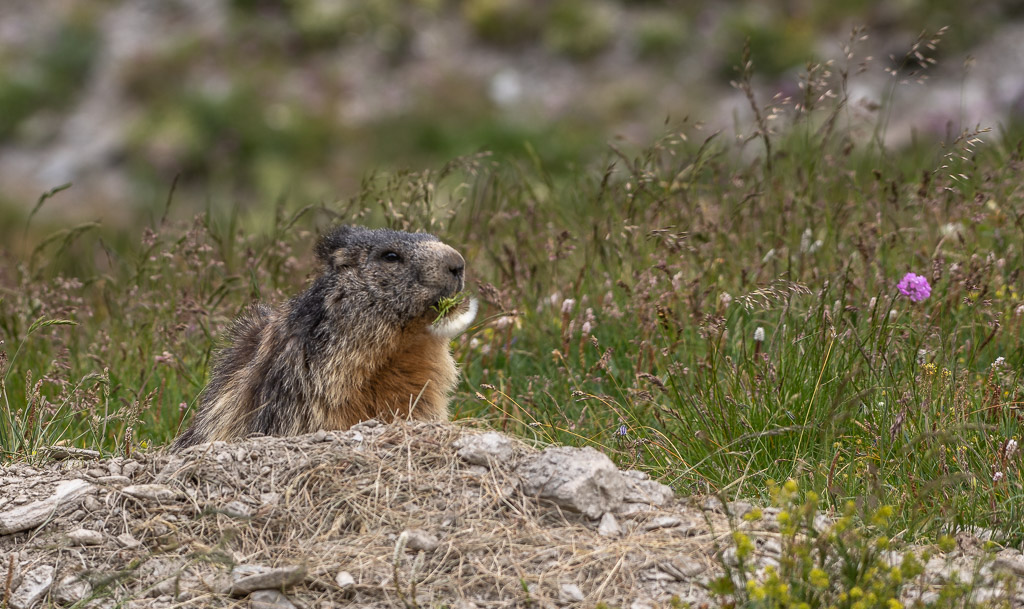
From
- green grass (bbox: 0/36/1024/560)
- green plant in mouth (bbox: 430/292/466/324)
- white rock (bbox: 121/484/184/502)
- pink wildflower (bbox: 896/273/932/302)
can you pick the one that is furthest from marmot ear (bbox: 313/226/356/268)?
pink wildflower (bbox: 896/273/932/302)

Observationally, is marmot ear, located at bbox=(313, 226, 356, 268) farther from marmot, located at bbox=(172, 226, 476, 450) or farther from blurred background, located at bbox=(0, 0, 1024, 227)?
blurred background, located at bbox=(0, 0, 1024, 227)

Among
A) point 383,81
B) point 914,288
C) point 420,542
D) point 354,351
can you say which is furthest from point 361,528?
point 383,81

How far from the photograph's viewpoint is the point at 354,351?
16.3ft

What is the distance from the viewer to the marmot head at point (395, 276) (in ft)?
16.7

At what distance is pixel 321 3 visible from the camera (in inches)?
821

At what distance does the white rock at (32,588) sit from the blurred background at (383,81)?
42.7ft

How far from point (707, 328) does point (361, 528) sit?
6.89ft

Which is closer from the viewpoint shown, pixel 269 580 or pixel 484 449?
pixel 269 580

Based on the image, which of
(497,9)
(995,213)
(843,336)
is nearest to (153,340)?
(843,336)

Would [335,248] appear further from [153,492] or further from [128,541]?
[128,541]

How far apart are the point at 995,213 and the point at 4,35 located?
2237 centimetres

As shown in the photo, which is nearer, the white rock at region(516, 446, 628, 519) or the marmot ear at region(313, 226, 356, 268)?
the white rock at region(516, 446, 628, 519)

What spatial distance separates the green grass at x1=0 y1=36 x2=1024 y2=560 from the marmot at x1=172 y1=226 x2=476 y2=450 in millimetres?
380

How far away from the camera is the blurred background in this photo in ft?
56.3
